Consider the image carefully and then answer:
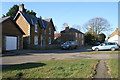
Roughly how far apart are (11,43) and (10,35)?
55.4 inches

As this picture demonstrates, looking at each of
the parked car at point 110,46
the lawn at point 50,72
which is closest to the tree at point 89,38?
the parked car at point 110,46

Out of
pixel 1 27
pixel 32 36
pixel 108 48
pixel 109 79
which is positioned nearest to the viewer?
pixel 109 79

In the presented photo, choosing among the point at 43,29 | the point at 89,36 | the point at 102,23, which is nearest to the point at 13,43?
the point at 43,29

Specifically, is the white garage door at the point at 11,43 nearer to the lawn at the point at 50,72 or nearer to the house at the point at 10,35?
the house at the point at 10,35

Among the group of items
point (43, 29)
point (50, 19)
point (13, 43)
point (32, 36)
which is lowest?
point (13, 43)

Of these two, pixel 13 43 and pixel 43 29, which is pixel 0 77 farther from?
pixel 43 29

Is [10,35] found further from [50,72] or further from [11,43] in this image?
[50,72]

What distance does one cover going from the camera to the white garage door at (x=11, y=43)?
1814cm

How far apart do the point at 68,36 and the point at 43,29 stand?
7929 millimetres

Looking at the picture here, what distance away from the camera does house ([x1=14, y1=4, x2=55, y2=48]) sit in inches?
949

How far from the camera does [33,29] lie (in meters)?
25.2

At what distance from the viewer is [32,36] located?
978 inches

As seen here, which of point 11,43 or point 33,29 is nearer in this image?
point 11,43

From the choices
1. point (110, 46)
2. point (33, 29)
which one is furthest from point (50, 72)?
point (33, 29)
